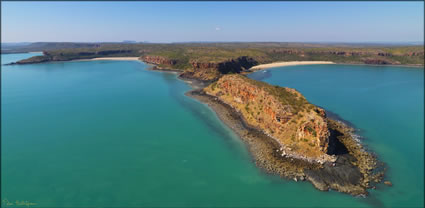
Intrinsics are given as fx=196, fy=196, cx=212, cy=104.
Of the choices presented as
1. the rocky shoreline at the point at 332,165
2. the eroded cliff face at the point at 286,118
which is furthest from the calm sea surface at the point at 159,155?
the eroded cliff face at the point at 286,118

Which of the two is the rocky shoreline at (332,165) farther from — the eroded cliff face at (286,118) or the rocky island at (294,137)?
the eroded cliff face at (286,118)

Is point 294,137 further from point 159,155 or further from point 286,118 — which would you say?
point 159,155

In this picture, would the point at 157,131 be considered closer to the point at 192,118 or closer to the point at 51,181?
the point at 192,118

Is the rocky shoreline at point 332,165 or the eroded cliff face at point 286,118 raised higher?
the eroded cliff face at point 286,118

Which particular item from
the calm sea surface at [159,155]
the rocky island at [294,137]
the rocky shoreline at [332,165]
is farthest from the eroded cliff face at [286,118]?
the calm sea surface at [159,155]

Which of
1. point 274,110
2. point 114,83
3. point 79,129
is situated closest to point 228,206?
point 274,110

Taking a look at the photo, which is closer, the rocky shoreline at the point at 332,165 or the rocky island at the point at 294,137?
the rocky shoreline at the point at 332,165

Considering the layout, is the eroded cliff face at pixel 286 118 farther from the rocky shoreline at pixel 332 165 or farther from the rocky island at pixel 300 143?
the rocky shoreline at pixel 332 165
